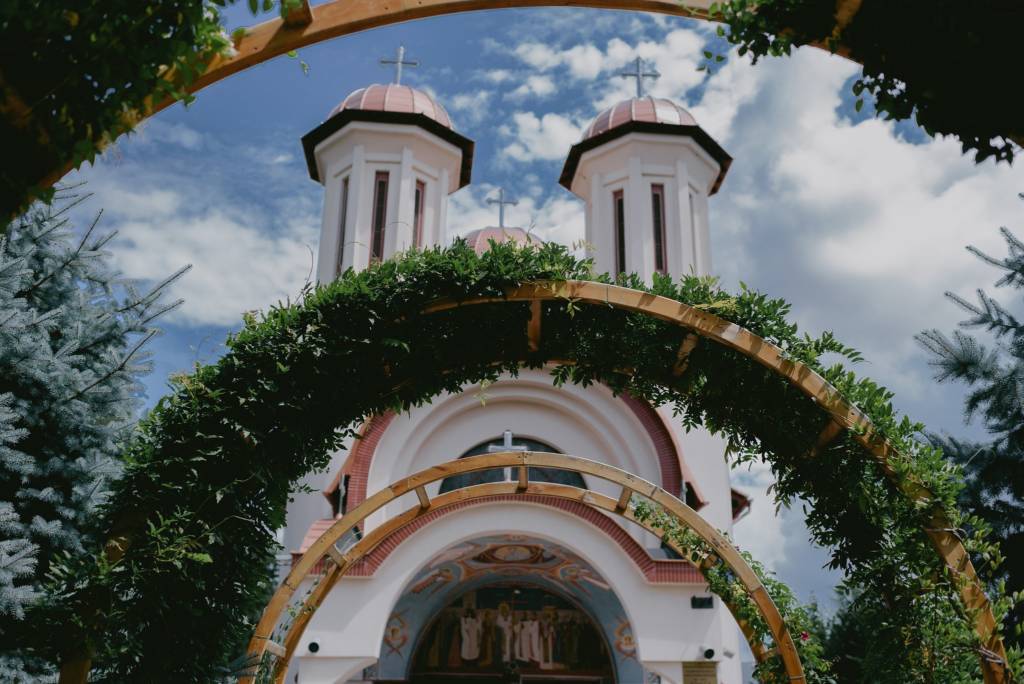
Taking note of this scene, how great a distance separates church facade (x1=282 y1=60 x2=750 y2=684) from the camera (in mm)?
13352

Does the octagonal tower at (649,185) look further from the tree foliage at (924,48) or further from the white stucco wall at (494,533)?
the tree foliage at (924,48)

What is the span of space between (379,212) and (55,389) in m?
11.7

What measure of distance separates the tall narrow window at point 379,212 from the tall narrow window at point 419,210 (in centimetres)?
65

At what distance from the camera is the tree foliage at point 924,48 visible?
258cm

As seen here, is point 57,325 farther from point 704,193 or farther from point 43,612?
point 704,193

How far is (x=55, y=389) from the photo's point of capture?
21.4 ft

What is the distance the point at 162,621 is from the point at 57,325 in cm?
337

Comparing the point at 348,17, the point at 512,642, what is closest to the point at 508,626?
the point at 512,642

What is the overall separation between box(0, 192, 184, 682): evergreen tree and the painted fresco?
1091cm

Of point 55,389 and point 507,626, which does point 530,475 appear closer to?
point 507,626

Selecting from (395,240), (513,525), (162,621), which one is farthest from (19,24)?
(395,240)

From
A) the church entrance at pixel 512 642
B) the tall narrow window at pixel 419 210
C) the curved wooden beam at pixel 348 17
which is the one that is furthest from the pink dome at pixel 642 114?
the curved wooden beam at pixel 348 17

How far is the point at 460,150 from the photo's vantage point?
1884 centimetres

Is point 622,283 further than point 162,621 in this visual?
Yes
